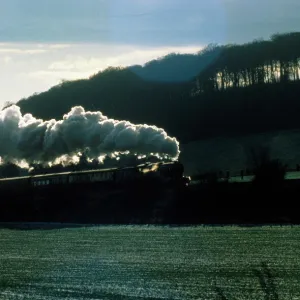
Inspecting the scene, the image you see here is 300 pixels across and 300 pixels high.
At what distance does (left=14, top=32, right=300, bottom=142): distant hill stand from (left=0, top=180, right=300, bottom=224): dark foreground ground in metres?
36.3

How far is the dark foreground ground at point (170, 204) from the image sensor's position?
46781 mm

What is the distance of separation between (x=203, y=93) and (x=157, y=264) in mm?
78197

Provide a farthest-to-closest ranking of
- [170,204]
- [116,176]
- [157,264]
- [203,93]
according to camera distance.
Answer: [203,93], [116,176], [170,204], [157,264]

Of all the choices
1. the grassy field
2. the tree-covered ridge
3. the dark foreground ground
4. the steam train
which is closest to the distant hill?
the tree-covered ridge

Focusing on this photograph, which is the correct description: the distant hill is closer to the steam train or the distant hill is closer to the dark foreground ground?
the steam train

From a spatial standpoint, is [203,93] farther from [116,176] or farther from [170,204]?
[170,204]

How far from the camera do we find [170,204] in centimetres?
5019

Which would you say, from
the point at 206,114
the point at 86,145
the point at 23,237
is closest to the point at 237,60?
the point at 206,114

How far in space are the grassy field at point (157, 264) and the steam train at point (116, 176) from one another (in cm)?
1320

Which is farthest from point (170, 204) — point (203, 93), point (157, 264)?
point (203, 93)

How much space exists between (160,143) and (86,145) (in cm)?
904

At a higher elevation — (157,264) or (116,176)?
(116,176)

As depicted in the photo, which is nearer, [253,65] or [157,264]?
[157,264]

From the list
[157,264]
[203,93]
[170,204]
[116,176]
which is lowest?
[170,204]
